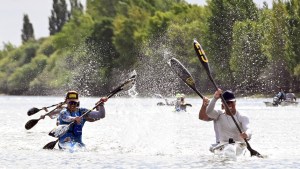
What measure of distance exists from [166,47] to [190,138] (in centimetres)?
8960

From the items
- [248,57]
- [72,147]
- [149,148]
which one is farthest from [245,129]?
[248,57]

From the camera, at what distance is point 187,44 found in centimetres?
11600

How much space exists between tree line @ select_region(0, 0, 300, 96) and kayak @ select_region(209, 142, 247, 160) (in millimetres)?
68429

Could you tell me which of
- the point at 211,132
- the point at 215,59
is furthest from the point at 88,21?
the point at 211,132

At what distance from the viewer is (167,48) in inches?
4769

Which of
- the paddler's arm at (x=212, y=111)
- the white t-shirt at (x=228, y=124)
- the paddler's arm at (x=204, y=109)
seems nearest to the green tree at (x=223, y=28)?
the white t-shirt at (x=228, y=124)

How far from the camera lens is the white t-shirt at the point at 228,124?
21062 millimetres

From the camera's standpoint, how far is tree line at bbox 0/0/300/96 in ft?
317

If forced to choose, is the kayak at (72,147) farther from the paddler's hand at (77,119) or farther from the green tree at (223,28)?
the green tree at (223,28)

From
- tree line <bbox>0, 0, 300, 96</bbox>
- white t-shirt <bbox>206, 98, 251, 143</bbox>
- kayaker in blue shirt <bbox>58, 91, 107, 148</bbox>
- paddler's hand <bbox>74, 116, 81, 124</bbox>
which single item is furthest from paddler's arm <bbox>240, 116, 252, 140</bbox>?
tree line <bbox>0, 0, 300, 96</bbox>

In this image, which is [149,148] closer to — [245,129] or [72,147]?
[72,147]

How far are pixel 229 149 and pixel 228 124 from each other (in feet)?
1.93

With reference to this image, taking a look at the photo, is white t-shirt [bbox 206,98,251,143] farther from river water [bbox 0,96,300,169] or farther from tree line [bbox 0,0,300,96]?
tree line [bbox 0,0,300,96]

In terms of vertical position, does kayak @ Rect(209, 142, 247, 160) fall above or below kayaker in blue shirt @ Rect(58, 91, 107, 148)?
below
